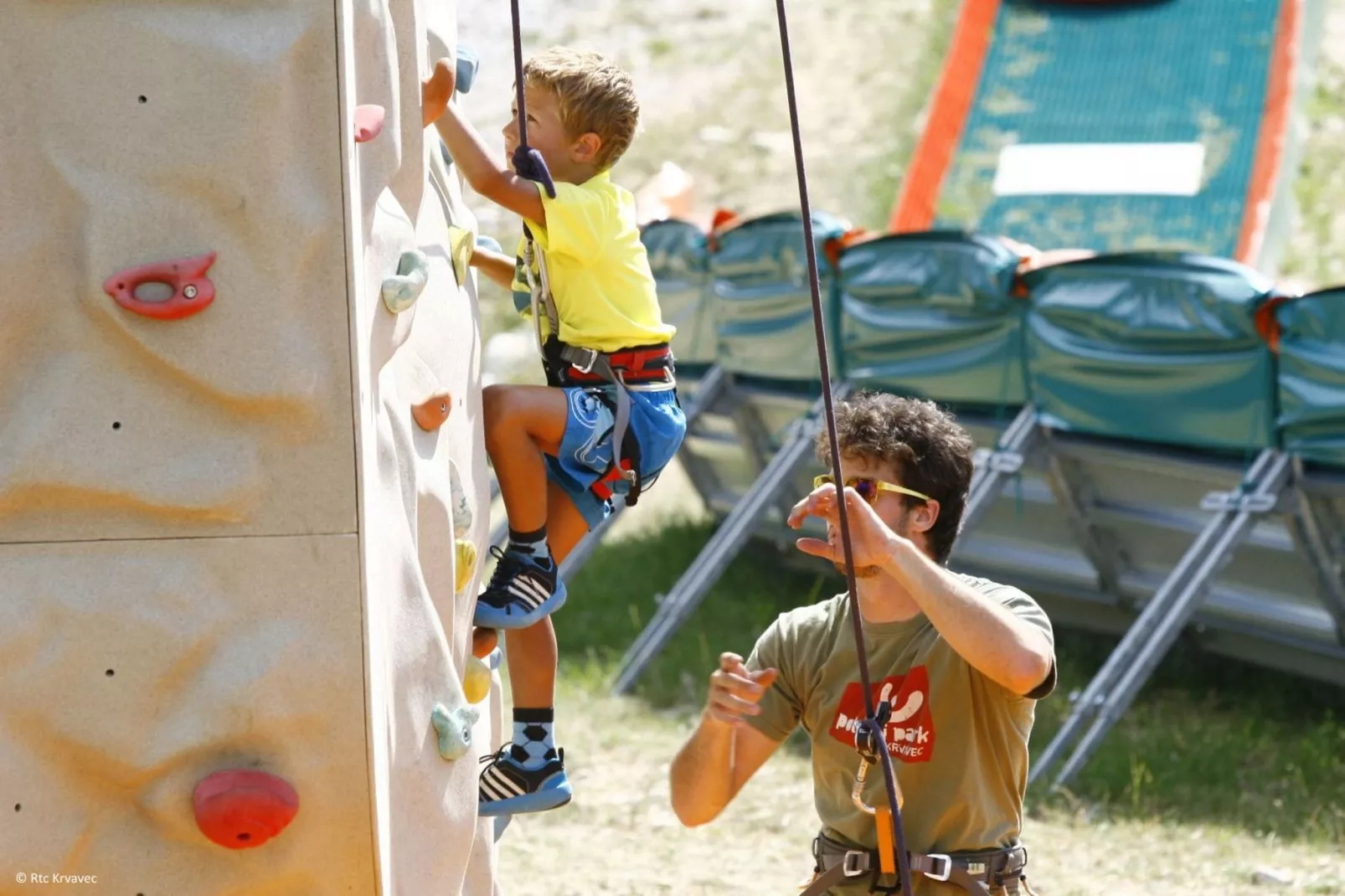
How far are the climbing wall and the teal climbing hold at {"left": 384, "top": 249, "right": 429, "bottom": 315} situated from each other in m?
0.10

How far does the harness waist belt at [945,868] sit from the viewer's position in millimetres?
3129

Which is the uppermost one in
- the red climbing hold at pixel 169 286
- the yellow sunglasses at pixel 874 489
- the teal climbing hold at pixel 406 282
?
the red climbing hold at pixel 169 286

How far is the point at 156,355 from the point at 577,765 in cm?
499

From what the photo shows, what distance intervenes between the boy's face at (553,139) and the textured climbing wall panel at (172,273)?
925mm

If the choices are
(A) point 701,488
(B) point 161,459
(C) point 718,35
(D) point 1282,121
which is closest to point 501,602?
(B) point 161,459

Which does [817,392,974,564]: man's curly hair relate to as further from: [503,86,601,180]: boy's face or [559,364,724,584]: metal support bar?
[559,364,724,584]: metal support bar

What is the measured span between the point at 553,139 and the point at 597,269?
275 mm

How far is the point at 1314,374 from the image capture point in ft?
20.9

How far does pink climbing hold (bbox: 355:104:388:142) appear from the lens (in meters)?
2.78

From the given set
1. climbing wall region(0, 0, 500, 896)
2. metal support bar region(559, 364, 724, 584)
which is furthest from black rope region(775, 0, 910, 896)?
metal support bar region(559, 364, 724, 584)

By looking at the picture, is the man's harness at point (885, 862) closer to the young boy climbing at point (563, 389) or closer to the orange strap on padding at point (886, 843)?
the orange strap on padding at point (886, 843)

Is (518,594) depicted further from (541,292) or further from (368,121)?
(368,121)

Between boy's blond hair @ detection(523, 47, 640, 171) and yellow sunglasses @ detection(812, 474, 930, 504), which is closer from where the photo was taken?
yellow sunglasses @ detection(812, 474, 930, 504)

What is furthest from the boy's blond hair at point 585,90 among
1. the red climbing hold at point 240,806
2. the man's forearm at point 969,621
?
the red climbing hold at point 240,806
